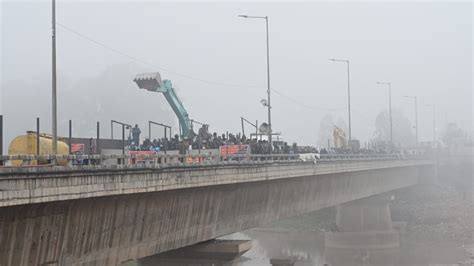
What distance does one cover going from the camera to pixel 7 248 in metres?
14.9

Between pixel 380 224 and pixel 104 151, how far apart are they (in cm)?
4679

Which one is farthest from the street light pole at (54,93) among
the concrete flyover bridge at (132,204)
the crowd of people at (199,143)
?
the crowd of people at (199,143)

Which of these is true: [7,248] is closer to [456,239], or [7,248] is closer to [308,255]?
[308,255]

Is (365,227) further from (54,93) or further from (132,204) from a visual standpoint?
(54,93)

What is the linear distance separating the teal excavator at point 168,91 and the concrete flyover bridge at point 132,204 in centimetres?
667

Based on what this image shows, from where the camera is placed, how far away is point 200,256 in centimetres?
2773

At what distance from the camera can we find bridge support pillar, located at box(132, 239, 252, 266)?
27625mm

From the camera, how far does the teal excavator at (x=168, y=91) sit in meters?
34.4

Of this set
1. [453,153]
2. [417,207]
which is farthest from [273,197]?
[453,153]

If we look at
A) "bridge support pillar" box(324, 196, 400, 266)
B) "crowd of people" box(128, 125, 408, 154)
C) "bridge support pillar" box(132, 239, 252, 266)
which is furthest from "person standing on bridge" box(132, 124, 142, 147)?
"bridge support pillar" box(324, 196, 400, 266)

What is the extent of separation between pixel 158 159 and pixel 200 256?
5920 millimetres

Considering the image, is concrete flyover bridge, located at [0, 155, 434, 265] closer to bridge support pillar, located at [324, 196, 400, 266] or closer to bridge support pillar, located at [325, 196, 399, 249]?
bridge support pillar, located at [324, 196, 400, 266]

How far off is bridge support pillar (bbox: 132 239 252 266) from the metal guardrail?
13.6 ft

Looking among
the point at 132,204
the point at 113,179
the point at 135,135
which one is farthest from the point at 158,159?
the point at 113,179
